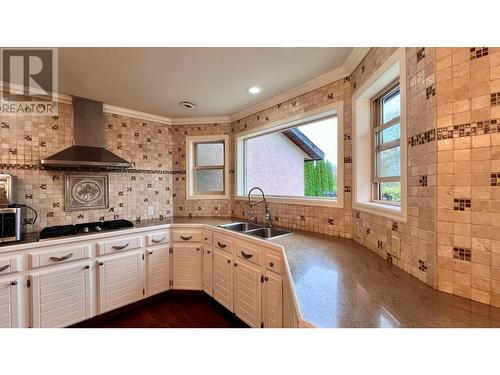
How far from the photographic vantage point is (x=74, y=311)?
5.92 feet

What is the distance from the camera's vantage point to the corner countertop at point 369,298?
26.7 inches

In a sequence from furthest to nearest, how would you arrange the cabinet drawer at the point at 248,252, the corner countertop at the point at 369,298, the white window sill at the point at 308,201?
the white window sill at the point at 308,201 → the cabinet drawer at the point at 248,252 → the corner countertop at the point at 369,298

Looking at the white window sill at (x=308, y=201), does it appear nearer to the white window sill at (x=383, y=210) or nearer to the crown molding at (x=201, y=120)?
the white window sill at (x=383, y=210)

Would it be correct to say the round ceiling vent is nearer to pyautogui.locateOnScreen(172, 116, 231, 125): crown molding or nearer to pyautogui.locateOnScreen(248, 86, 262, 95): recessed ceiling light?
pyautogui.locateOnScreen(172, 116, 231, 125): crown molding

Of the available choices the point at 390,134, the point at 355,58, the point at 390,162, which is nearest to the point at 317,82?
the point at 355,58

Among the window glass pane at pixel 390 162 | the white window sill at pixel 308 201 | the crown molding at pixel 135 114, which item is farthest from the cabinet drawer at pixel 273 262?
the crown molding at pixel 135 114

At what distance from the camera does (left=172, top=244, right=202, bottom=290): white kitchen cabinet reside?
7.83 feet

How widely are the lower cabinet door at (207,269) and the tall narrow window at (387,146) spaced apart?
1.71 metres

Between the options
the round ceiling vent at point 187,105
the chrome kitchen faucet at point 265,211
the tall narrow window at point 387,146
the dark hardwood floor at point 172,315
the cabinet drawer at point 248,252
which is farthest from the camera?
the round ceiling vent at point 187,105

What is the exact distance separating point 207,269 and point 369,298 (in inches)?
71.6

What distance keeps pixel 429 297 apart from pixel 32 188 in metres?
3.10

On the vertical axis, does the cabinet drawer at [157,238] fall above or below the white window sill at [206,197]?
below

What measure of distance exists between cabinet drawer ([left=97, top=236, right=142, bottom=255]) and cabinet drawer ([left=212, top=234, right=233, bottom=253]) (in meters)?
0.81
